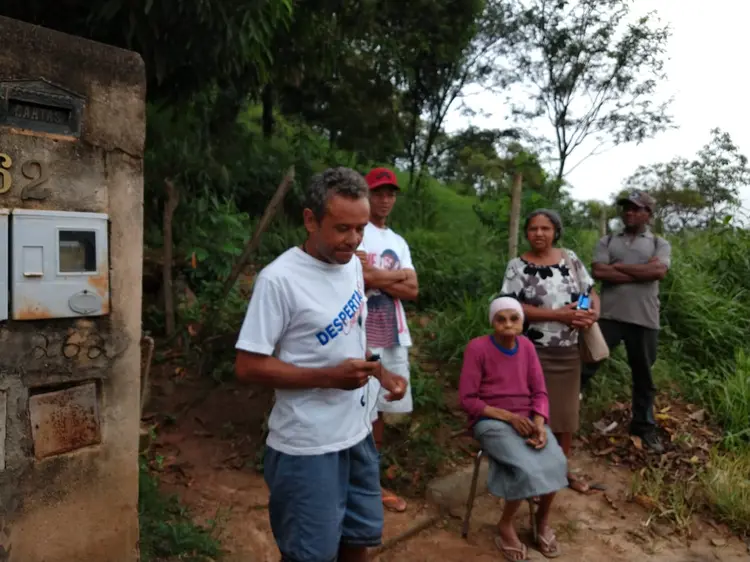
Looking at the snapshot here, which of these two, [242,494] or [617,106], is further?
[617,106]

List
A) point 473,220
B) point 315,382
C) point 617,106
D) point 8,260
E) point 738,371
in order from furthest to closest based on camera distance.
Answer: point 617,106 → point 473,220 → point 738,371 → point 315,382 → point 8,260

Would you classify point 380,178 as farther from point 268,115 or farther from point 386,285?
point 268,115

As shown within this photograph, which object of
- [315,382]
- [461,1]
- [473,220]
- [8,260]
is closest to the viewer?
[8,260]

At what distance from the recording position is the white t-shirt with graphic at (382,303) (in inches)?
133

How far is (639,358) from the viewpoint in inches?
170

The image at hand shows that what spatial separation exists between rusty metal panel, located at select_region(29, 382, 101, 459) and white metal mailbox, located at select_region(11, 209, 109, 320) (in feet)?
0.87

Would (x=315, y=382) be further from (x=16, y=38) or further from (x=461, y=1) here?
(x=461, y=1)

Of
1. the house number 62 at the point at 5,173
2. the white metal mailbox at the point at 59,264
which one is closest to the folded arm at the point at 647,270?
the white metal mailbox at the point at 59,264

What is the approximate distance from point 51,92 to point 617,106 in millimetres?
13749

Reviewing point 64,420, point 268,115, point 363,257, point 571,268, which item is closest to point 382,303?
→ point 363,257

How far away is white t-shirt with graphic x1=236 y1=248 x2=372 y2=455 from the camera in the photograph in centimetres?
195

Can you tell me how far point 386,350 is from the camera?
3.44 metres

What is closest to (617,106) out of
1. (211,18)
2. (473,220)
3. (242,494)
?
(473,220)

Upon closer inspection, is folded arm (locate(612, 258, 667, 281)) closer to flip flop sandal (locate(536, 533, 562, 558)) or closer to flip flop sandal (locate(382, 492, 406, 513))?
flip flop sandal (locate(536, 533, 562, 558))
